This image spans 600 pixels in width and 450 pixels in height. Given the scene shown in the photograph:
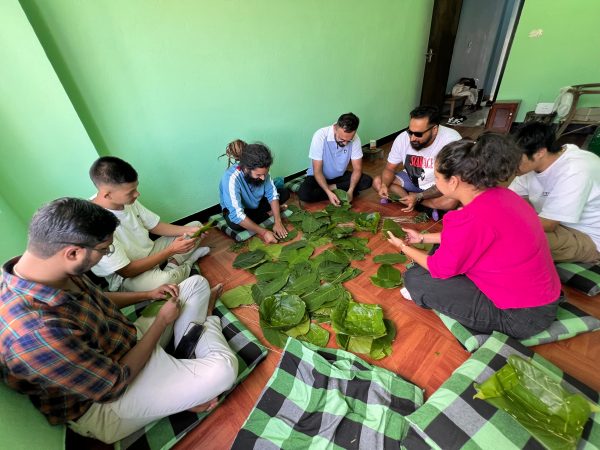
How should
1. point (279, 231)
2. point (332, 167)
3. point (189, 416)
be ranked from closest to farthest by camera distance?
1. point (189, 416)
2. point (279, 231)
3. point (332, 167)

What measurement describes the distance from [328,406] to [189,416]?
64 centimetres

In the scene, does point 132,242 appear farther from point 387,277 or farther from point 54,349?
point 387,277

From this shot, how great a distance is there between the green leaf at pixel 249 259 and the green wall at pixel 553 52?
4.76 metres

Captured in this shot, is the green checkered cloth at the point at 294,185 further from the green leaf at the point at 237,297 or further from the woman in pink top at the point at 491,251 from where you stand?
the woman in pink top at the point at 491,251

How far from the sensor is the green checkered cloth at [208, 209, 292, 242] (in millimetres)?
2432

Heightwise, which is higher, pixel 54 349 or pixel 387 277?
pixel 54 349

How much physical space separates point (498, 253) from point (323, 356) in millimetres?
997

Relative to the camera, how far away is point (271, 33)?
259 cm

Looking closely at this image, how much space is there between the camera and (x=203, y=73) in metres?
2.34

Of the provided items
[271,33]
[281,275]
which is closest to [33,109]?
[281,275]

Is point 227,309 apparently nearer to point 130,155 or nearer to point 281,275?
point 281,275

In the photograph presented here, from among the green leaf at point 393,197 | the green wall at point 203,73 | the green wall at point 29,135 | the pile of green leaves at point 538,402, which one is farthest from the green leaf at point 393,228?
the green wall at point 29,135

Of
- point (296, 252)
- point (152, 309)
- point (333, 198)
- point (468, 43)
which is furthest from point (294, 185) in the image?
point (468, 43)

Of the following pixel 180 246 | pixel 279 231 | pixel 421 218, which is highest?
pixel 180 246
